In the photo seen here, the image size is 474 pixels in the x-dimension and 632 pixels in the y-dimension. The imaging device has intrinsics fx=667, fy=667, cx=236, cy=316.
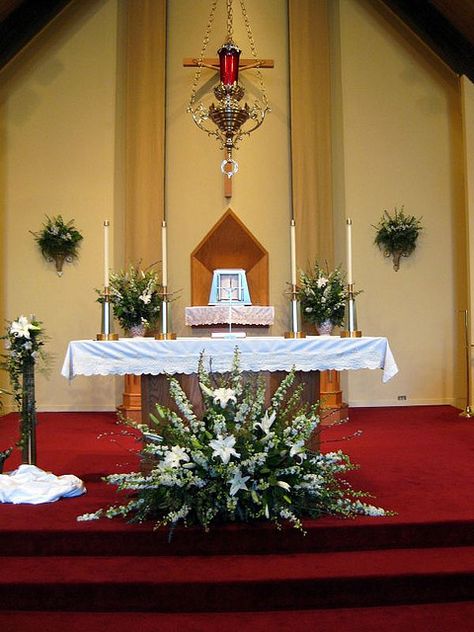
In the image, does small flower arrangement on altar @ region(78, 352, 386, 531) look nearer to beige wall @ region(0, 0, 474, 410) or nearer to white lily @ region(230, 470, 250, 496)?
white lily @ region(230, 470, 250, 496)

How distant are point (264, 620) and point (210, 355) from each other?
1.76 metres

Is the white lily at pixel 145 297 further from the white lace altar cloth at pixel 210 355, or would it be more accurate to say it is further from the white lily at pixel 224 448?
the white lily at pixel 224 448

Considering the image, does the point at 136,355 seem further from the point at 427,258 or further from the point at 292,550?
the point at 427,258

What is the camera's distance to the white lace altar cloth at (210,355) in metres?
4.16

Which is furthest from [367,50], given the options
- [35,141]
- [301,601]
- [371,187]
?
[301,601]

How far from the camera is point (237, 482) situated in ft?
10.6

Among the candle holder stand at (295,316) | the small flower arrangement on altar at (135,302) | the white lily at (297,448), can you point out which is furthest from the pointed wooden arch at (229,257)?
the white lily at (297,448)

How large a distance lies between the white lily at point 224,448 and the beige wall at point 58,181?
16.8 ft

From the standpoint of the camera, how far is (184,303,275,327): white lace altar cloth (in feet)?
24.1

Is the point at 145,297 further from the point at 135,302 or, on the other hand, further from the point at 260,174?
the point at 260,174

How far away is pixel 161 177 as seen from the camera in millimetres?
8094

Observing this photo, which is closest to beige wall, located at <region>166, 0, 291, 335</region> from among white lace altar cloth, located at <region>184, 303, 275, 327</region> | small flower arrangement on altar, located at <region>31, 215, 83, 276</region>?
white lace altar cloth, located at <region>184, 303, 275, 327</region>

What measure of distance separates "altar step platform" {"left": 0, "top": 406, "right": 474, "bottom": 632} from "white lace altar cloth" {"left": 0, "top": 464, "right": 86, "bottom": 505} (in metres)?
0.08

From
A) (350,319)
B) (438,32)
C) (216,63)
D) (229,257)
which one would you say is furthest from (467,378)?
(216,63)
